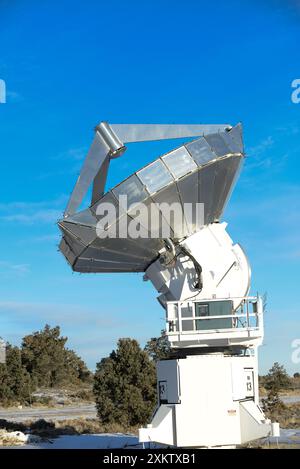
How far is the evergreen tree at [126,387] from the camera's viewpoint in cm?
2933

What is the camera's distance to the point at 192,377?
1780 cm

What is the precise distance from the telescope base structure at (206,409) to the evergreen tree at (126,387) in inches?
453

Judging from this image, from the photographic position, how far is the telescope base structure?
17641mm

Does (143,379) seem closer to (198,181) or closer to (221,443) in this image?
(221,443)

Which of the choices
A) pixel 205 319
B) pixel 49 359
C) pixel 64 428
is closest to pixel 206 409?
pixel 205 319

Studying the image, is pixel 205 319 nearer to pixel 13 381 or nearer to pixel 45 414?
pixel 45 414

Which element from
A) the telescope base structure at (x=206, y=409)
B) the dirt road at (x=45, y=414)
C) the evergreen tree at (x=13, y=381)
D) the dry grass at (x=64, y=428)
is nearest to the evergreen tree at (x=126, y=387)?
the dry grass at (x=64, y=428)

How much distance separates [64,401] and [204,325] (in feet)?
143

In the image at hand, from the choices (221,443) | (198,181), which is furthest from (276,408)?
(198,181)

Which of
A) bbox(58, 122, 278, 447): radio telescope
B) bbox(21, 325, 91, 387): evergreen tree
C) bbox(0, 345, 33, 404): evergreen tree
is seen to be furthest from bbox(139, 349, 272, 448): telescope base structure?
bbox(21, 325, 91, 387): evergreen tree

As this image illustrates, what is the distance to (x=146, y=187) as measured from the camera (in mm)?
16875

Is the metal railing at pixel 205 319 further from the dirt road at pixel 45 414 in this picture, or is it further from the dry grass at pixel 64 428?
the dirt road at pixel 45 414

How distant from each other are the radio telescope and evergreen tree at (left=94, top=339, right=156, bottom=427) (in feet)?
36.0
